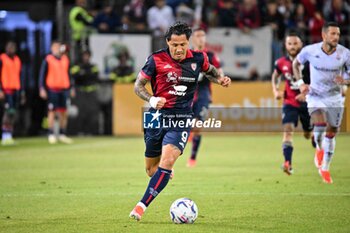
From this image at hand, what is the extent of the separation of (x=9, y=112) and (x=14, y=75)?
1.12 m

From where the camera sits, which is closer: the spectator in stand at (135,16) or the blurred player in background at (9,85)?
the blurred player in background at (9,85)

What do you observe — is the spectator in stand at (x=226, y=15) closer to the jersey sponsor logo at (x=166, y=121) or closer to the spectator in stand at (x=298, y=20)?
the spectator in stand at (x=298, y=20)

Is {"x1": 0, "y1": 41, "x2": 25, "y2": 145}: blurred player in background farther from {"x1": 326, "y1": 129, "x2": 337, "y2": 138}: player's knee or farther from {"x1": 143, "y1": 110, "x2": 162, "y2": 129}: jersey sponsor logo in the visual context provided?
{"x1": 143, "y1": 110, "x2": 162, "y2": 129}: jersey sponsor logo

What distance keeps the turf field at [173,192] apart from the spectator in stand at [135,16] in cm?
625

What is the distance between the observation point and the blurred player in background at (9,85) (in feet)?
72.7

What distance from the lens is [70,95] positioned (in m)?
23.5

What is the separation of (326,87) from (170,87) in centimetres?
Result: 418

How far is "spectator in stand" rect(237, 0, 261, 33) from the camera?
24281 mm

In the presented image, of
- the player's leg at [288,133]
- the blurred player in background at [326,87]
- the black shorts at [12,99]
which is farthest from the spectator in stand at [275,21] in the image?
the blurred player in background at [326,87]

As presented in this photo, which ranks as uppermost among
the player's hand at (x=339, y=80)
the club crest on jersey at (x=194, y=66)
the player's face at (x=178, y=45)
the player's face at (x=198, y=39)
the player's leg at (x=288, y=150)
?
the player's face at (x=178, y=45)

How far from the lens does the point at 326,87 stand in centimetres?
1305

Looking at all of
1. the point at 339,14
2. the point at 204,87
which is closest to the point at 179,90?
the point at 204,87

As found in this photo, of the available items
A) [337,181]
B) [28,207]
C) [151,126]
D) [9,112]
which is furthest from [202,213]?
[9,112]

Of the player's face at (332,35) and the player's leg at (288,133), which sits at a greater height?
the player's face at (332,35)
